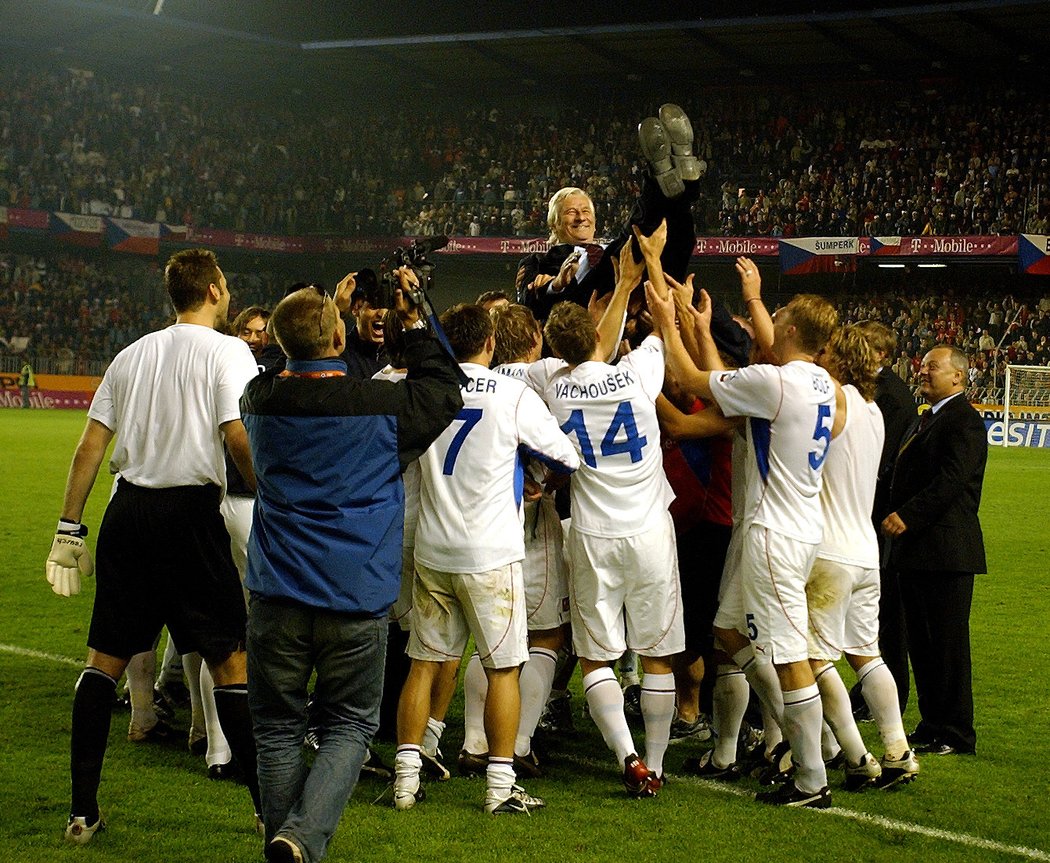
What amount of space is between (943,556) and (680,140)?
259cm

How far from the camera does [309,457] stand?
3938 mm

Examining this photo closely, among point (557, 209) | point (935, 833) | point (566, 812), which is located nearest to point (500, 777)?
point (566, 812)

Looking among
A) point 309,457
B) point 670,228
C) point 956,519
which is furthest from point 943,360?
point 309,457

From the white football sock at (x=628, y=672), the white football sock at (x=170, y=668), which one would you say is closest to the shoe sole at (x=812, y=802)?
the white football sock at (x=628, y=672)

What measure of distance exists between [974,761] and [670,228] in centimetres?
303

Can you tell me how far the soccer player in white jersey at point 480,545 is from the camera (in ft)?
Answer: 16.5

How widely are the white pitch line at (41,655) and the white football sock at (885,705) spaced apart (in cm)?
467

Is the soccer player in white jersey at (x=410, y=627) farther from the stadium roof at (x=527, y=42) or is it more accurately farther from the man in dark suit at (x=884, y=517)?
the stadium roof at (x=527, y=42)

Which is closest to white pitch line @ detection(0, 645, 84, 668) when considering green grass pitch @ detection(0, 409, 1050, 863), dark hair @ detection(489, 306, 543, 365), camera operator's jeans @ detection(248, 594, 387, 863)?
green grass pitch @ detection(0, 409, 1050, 863)

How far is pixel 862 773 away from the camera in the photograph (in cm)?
536

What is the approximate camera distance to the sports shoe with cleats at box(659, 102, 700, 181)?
508 cm

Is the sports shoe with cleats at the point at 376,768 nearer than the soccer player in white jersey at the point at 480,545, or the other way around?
the soccer player in white jersey at the point at 480,545

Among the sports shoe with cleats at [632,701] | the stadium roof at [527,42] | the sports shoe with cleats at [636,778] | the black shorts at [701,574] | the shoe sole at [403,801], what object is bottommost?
the sports shoe with cleats at [632,701]

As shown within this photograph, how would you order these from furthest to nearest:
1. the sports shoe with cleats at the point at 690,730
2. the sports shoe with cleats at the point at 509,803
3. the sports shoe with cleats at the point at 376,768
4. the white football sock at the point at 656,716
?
1. the sports shoe with cleats at the point at 690,730
2. the sports shoe with cleats at the point at 376,768
3. the white football sock at the point at 656,716
4. the sports shoe with cleats at the point at 509,803
